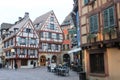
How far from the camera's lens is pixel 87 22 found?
17.6 meters

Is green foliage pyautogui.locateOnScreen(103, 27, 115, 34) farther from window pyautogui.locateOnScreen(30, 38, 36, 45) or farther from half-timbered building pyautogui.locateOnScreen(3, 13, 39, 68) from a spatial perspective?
window pyautogui.locateOnScreen(30, 38, 36, 45)

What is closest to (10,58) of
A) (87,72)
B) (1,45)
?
(1,45)

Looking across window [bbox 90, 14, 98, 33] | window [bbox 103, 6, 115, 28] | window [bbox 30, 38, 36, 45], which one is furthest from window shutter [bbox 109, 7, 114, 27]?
window [bbox 30, 38, 36, 45]

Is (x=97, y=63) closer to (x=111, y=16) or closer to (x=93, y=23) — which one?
(x=93, y=23)

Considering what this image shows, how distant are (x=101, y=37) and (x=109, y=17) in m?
1.54

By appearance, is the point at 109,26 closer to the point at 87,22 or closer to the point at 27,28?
the point at 87,22

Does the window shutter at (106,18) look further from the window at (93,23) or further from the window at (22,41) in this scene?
the window at (22,41)

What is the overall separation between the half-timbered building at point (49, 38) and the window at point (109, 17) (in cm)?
3574

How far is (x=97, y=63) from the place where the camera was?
1691 centimetres

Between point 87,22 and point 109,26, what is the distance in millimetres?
2884

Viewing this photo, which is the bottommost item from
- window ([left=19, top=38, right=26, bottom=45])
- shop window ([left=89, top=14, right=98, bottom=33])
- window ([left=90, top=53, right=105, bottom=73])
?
window ([left=90, top=53, right=105, bottom=73])

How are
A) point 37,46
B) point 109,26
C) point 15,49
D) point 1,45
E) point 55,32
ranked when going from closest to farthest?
1. point 109,26
2. point 15,49
3. point 37,46
4. point 55,32
5. point 1,45

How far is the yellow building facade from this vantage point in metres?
14.6

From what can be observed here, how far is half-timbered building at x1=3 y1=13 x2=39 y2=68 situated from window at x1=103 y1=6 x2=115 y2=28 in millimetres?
32618
